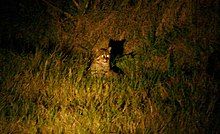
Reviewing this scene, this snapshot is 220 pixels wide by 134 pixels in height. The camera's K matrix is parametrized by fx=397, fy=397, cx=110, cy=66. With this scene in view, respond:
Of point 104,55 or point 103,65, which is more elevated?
point 104,55

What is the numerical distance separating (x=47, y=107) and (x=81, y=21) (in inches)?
63.3

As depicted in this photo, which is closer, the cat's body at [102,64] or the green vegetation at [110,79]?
the green vegetation at [110,79]

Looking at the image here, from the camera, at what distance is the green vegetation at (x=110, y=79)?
11.8ft

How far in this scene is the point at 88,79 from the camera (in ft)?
13.4

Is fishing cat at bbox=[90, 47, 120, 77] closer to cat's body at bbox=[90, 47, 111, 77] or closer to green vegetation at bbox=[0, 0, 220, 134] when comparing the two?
cat's body at bbox=[90, 47, 111, 77]

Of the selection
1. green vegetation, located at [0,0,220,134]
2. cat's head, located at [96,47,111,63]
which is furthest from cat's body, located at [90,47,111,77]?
green vegetation, located at [0,0,220,134]

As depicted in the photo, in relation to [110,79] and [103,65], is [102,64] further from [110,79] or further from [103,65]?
[110,79]

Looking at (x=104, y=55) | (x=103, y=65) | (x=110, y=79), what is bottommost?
(x=110, y=79)

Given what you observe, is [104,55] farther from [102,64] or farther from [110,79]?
[110,79]

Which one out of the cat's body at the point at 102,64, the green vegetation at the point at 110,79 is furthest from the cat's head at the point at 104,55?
the green vegetation at the point at 110,79

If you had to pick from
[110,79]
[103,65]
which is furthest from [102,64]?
[110,79]

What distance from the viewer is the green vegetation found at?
3592mm

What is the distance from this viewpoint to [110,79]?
162 inches

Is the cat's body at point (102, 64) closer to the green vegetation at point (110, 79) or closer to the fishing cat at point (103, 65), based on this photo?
the fishing cat at point (103, 65)
